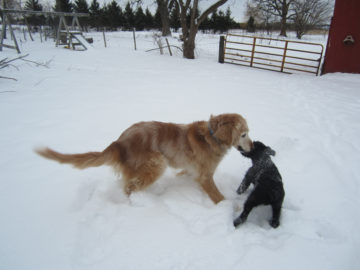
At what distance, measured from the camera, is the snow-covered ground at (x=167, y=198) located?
6.44 feet

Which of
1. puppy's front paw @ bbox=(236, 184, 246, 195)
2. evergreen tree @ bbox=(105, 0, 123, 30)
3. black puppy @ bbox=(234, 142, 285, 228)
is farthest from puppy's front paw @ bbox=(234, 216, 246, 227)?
evergreen tree @ bbox=(105, 0, 123, 30)

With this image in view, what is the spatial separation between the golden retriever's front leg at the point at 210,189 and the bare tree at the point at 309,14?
33.6m

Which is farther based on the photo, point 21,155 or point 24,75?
point 24,75

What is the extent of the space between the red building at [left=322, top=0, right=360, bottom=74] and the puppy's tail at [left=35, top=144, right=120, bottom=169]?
34.1 ft

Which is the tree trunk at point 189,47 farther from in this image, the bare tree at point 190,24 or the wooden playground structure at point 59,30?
the wooden playground structure at point 59,30

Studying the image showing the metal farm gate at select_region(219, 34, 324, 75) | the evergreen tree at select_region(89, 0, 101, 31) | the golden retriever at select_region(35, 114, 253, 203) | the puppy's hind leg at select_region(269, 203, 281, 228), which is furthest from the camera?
the evergreen tree at select_region(89, 0, 101, 31)

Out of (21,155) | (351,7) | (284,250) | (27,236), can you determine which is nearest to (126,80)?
(21,155)

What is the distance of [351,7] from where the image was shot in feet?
26.3

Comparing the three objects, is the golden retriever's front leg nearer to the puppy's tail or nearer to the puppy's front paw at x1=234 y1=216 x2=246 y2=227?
the puppy's front paw at x1=234 y1=216 x2=246 y2=227

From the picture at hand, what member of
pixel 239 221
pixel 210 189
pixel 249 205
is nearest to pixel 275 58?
pixel 210 189

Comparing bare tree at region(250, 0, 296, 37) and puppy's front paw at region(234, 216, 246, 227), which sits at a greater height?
bare tree at region(250, 0, 296, 37)

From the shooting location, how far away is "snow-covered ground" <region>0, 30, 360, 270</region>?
1.96m

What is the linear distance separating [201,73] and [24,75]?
22.7ft

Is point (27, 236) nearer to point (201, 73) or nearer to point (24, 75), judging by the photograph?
point (24, 75)
